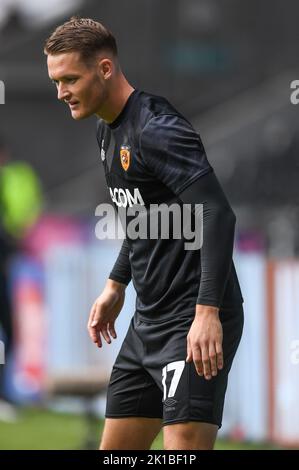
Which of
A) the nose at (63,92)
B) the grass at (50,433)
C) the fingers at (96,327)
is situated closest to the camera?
the nose at (63,92)

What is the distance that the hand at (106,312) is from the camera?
5270 mm

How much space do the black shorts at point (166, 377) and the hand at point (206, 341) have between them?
203 mm

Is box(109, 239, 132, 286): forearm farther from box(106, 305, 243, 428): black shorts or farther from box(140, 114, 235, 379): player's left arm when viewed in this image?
box(140, 114, 235, 379): player's left arm

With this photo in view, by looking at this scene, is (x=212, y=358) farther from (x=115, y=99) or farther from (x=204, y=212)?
(x=115, y=99)

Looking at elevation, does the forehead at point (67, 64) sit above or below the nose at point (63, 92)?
above

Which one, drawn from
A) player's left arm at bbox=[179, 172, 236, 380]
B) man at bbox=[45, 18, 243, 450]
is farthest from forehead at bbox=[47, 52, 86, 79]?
player's left arm at bbox=[179, 172, 236, 380]

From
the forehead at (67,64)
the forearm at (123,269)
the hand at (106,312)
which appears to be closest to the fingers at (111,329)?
the hand at (106,312)

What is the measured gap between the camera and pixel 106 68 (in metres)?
4.72

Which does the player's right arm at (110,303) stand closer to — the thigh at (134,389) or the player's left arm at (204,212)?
the thigh at (134,389)

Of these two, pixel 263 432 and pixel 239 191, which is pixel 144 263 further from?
pixel 239 191

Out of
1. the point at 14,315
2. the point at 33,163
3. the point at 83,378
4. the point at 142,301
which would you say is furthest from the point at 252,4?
the point at 142,301

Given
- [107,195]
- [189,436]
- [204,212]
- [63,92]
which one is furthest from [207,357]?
[107,195]

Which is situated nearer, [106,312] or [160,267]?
[160,267]

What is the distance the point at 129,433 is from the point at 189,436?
1.53 feet
